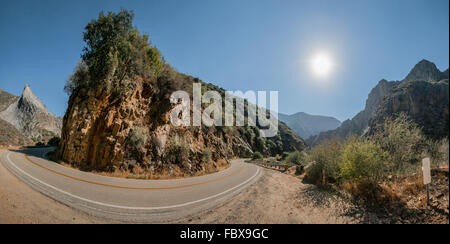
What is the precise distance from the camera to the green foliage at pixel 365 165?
276 inches

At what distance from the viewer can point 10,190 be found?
16.5ft

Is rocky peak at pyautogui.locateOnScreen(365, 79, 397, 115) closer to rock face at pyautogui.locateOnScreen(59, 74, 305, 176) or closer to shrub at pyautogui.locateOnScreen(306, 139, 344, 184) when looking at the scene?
shrub at pyautogui.locateOnScreen(306, 139, 344, 184)

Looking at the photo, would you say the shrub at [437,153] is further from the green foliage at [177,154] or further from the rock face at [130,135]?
the green foliage at [177,154]

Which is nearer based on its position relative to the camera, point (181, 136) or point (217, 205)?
point (217, 205)

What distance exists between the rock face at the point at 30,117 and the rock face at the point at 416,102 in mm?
84407

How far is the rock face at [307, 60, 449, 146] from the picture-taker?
9.81 meters

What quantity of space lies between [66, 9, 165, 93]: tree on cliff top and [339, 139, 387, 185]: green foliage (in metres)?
17.8

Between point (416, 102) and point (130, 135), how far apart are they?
158ft

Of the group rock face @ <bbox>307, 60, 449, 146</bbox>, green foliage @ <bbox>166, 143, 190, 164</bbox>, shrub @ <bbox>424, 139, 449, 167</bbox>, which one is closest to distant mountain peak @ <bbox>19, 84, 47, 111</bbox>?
green foliage @ <bbox>166, 143, 190, 164</bbox>

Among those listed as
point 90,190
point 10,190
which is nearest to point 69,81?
point 10,190

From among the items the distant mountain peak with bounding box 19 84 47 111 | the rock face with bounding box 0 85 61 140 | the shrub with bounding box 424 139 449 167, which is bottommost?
the shrub with bounding box 424 139 449 167
